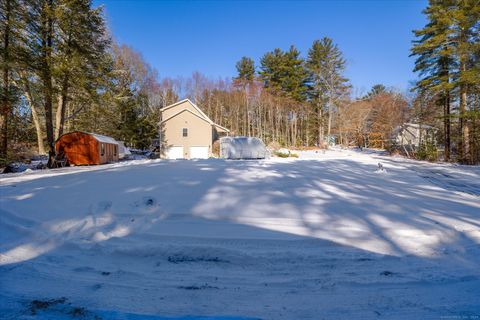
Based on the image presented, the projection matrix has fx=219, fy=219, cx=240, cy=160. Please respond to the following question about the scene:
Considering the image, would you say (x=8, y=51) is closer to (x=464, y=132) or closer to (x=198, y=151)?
(x=198, y=151)

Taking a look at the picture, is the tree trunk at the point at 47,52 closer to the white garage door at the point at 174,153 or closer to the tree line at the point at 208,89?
the tree line at the point at 208,89

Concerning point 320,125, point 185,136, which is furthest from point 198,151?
point 320,125

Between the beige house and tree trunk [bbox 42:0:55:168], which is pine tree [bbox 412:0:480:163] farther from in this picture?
tree trunk [bbox 42:0:55:168]

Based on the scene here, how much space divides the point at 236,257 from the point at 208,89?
3607cm

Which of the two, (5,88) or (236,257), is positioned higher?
(5,88)

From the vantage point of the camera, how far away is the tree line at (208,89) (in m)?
12.1

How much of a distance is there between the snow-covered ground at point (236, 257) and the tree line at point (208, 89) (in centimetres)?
1127

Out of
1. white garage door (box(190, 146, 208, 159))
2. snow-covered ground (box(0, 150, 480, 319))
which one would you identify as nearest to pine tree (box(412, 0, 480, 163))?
snow-covered ground (box(0, 150, 480, 319))

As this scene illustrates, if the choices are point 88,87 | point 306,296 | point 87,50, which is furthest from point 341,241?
point 87,50

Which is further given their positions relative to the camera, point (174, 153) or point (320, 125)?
point (320, 125)

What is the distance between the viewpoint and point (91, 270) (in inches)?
95.1

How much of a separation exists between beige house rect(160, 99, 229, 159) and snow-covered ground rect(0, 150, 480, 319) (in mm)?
17681

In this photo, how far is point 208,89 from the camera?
36.0 metres

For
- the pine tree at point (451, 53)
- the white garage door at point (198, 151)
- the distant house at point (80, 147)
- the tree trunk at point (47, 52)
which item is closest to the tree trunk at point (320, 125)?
the pine tree at point (451, 53)
